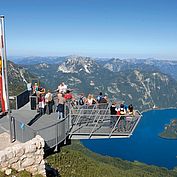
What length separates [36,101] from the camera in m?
19.8

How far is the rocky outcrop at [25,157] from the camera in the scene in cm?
1152

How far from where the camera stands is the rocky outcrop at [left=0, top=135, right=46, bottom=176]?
11.5 m

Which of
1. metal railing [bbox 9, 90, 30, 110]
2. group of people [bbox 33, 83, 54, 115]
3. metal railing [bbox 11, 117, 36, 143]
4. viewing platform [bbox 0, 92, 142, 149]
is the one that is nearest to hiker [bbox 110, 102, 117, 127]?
Answer: viewing platform [bbox 0, 92, 142, 149]

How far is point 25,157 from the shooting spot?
12.0 m

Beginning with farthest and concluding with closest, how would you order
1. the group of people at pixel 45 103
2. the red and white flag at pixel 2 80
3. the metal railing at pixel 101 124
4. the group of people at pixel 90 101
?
1. the group of people at pixel 90 101
2. the group of people at pixel 45 103
3. the metal railing at pixel 101 124
4. the red and white flag at pixel 2 80

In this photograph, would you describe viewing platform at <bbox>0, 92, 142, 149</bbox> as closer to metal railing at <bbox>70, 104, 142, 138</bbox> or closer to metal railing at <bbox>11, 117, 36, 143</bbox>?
metal railing at <bbox>70, 104, 142, 138</bbox>

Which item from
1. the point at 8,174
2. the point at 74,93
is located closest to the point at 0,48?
the point at 8,174

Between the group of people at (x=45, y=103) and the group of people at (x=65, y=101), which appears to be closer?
the group of people at (x=65, y=101)

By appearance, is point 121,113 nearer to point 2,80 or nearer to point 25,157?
point 2,80

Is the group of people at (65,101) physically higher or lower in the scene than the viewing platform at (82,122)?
higher

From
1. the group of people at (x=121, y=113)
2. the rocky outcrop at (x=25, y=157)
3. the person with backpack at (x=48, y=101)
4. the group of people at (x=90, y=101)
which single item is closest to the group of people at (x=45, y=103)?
the person with backpack at (x=48, y=101)

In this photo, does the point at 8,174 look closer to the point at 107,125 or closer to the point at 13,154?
the point at 13,154

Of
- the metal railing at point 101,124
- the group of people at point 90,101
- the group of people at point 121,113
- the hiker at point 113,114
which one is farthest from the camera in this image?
the group of people at point 90,101

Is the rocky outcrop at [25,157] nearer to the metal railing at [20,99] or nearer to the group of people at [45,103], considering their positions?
the group of people at [45,103]
